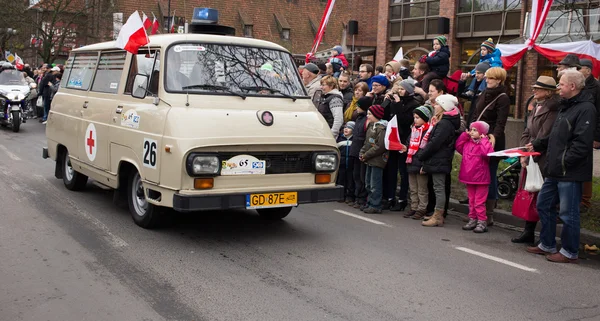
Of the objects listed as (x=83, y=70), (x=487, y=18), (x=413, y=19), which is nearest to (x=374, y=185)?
(x=83, y=70)

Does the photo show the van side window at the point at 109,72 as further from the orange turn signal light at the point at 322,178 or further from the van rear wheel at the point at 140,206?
the orange turn signal light at the point at 322,178

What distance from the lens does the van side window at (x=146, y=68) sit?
745 centimetres

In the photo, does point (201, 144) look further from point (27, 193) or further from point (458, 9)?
point (458, 9)

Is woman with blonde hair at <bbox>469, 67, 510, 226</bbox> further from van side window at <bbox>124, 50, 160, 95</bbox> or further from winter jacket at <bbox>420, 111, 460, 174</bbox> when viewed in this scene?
van side window at <bbox>124, 50, 160, 95</bbox>

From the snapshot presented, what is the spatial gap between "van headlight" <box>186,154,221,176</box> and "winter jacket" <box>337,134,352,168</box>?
12.4 ft

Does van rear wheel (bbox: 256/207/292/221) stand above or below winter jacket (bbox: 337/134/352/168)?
below

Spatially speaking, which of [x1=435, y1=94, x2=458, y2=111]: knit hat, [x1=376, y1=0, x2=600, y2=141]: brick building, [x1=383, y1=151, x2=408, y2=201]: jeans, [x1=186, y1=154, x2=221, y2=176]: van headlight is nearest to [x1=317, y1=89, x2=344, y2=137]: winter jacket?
[x1=383, y1=151, x2=408, y2=201]: jeans

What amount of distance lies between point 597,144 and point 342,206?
3719 mm

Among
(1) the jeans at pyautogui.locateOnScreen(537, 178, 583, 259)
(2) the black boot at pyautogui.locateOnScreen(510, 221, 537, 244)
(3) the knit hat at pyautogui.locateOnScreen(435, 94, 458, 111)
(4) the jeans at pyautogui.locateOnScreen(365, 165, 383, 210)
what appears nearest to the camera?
(1) the jeans at pyautogui.locateOnScreen(537, 178, 583, 259)

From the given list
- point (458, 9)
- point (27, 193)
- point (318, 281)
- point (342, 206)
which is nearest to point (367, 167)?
point (342, 206)

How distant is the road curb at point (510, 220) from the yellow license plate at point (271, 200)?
3586 mm

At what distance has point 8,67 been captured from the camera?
21578 mm

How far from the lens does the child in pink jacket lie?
27.8 feet

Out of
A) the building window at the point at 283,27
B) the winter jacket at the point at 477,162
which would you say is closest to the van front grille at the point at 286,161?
the winter jacket at the point at 477,162
